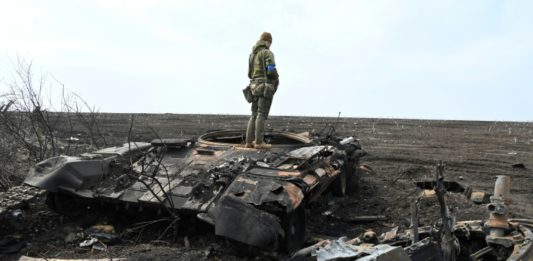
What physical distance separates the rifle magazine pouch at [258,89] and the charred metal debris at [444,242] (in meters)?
3.51

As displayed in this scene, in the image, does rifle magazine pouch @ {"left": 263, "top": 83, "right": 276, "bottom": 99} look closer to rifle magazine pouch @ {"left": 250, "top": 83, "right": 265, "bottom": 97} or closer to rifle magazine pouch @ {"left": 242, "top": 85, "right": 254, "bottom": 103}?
rifle magazine pouch @ {"left": 250, "top": 83, "right": 265, "bottom": 97}

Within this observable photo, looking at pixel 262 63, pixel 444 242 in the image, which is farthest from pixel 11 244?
pixel 444 242

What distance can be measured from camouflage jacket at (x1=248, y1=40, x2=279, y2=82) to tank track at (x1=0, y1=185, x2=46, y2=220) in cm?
354

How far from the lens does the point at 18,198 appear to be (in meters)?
7.24

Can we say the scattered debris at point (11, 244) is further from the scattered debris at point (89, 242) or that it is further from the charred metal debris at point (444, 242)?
the charred metal debris at point (444, 242)

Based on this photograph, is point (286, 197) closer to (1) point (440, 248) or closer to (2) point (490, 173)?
(1) point (440, 248)

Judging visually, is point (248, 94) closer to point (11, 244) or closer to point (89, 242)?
point (89, 242)

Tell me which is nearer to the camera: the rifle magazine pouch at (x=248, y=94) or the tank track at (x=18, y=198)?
the tank track at (x=18, y=198)

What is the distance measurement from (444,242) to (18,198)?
17.7 ft

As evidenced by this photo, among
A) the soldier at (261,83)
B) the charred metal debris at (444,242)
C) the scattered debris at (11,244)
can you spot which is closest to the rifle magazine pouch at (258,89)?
the soldier at (261,83)

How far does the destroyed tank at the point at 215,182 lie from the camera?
227 inches

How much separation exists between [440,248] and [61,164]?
4.90 meters

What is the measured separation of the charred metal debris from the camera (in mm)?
4500

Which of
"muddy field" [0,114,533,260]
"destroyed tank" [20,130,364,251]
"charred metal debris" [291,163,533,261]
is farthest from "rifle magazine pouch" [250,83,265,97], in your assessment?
"charred metal debris" [291,163,533,261]
